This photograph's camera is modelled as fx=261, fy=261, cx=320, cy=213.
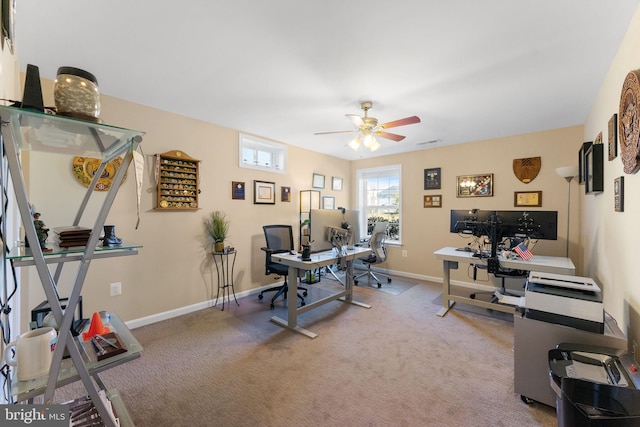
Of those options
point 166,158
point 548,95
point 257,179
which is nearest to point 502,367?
point 548,95

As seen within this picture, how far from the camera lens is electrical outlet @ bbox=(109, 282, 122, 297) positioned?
9.04ft

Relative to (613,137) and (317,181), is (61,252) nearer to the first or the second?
(613,137)

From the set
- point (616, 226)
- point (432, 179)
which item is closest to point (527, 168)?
point (432, 179)

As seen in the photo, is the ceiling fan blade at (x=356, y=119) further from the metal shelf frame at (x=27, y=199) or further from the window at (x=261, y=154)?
the metal shelf frame at (x=27, y=199)

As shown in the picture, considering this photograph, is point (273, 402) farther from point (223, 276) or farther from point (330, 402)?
point (223, 276)

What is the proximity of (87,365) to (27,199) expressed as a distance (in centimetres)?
65

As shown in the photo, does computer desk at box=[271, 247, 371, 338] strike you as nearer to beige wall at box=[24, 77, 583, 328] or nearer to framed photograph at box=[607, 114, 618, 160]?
beige wall at box=[24, 77, 583, 328]

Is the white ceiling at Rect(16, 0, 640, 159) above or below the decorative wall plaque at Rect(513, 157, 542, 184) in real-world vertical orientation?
above

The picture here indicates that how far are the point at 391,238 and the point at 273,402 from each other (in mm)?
4242

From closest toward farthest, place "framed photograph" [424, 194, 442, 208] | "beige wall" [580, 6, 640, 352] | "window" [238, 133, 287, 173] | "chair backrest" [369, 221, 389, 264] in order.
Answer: "beige wall" [580, 6, 640, 352], "window" [238, 133, 287, 173], "chair backrest" [369, 221, 389, 264], "framed photograph" [424, 194, 442, 208]

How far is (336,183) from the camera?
5.62 metres

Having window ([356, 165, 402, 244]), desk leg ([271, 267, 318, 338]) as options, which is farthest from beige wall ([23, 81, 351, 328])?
window ([356, 165, 402, 244])

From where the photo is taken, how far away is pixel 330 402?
5.97 ft

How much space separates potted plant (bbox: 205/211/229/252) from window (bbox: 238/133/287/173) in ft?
2.86
